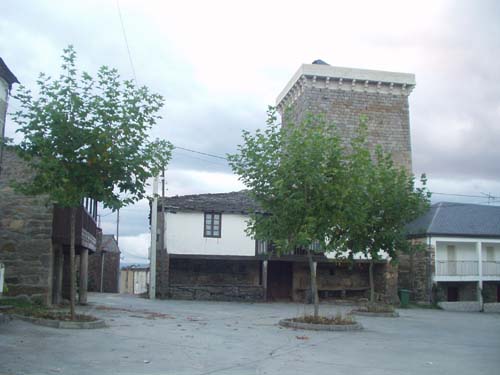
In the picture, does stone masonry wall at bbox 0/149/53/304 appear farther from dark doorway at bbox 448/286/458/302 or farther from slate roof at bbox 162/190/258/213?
Answer: dark doorway at bbox 448/286/458/302

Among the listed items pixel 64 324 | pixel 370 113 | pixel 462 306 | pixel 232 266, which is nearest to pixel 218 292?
pixel 232 266

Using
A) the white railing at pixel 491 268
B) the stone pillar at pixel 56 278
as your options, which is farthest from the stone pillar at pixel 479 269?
the stone pillar at pixel 56 278

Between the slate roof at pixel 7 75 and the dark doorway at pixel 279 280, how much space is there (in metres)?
23.1

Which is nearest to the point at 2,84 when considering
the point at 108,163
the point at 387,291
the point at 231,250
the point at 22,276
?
the point at 108,163

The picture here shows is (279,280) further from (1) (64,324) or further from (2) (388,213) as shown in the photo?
(1) (64,324)

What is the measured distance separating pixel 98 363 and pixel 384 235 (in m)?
15.0

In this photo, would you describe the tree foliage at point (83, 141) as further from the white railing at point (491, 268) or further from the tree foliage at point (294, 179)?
the white railing at point (491, 268)

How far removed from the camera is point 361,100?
39.1m

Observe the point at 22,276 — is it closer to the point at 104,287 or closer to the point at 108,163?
the point at 108,163

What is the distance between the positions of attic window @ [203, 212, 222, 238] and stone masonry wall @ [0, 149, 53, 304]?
1549 centimetres

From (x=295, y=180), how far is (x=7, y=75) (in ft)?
26.0

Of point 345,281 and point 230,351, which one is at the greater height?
point 345,281

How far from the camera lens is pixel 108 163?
43.0 feet

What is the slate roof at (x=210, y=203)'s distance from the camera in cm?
3256
